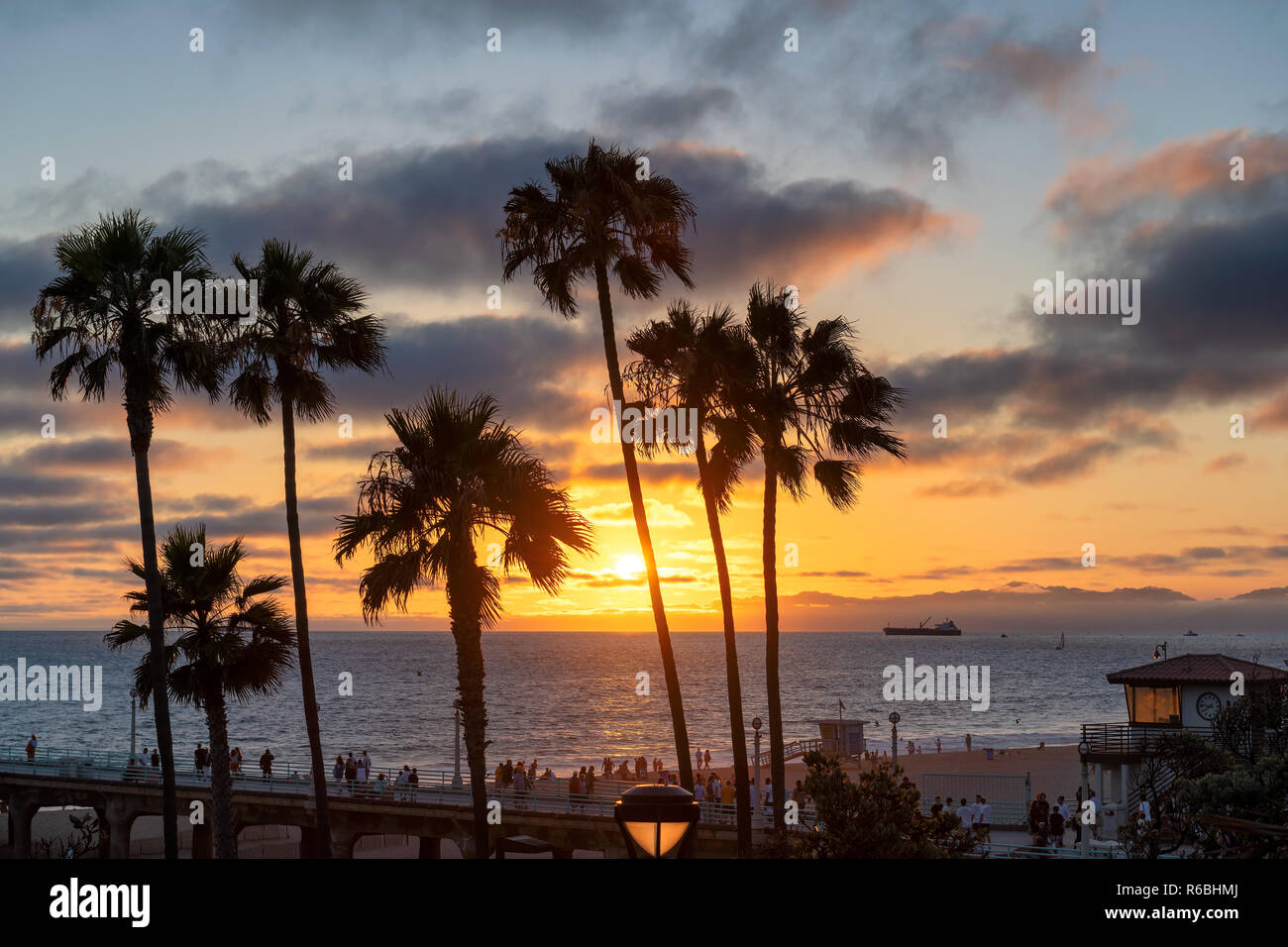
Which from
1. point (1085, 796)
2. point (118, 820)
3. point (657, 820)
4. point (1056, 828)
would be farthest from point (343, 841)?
point (657, 820)

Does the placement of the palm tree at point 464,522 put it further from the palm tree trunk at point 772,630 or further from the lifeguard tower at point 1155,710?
the lifeguard tower at point 1155,710

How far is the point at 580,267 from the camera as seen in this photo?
2583cm

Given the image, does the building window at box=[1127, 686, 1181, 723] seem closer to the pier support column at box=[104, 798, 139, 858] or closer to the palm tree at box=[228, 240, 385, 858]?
the palm tree at box=[228, 240, 385, 858]

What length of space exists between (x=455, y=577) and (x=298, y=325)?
827cm

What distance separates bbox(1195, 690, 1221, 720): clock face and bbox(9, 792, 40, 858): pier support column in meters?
47.2

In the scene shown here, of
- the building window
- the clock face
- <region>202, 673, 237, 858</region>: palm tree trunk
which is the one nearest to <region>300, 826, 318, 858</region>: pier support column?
<region>202, 673, 237, 858</region>: palm tree trunk

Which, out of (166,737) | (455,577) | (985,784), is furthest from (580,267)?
(985,784)

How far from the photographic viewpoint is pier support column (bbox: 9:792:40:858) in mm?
51312

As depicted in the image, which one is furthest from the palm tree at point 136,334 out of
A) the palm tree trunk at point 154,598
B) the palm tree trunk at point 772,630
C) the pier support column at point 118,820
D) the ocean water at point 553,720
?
the ocean water at point 553,720

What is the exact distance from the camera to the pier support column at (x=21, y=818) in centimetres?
5131

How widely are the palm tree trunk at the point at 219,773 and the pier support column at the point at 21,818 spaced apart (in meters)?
26.6

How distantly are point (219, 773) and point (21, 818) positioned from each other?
28.3m

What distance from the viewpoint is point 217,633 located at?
29.7m
